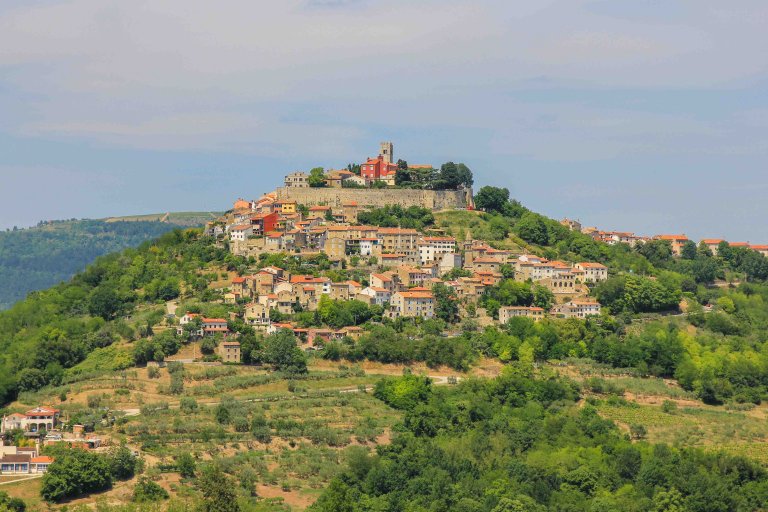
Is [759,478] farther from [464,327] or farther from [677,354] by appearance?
[464,327]

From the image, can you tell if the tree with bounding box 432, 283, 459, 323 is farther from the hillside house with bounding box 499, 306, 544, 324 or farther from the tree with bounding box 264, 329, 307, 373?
the tree with bounding box 264, 329, 307, 373

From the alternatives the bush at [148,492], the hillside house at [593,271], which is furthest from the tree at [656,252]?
the bush at [148,492]

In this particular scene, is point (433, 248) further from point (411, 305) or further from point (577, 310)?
point (577, 310)

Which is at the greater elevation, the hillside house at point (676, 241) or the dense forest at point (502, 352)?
the hillside house at point (676, 241)

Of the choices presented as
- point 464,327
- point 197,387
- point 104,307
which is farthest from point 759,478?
point 104,307

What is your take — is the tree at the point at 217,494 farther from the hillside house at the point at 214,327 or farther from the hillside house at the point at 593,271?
the hillside house at the point at 593,271

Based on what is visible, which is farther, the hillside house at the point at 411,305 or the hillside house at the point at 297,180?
the hillside house at the point at 297,180

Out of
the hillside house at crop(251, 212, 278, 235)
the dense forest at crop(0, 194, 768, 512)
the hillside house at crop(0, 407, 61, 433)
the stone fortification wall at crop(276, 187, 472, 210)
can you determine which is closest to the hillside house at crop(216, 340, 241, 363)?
the dense forest at crop(0, 194, 768, 512)
